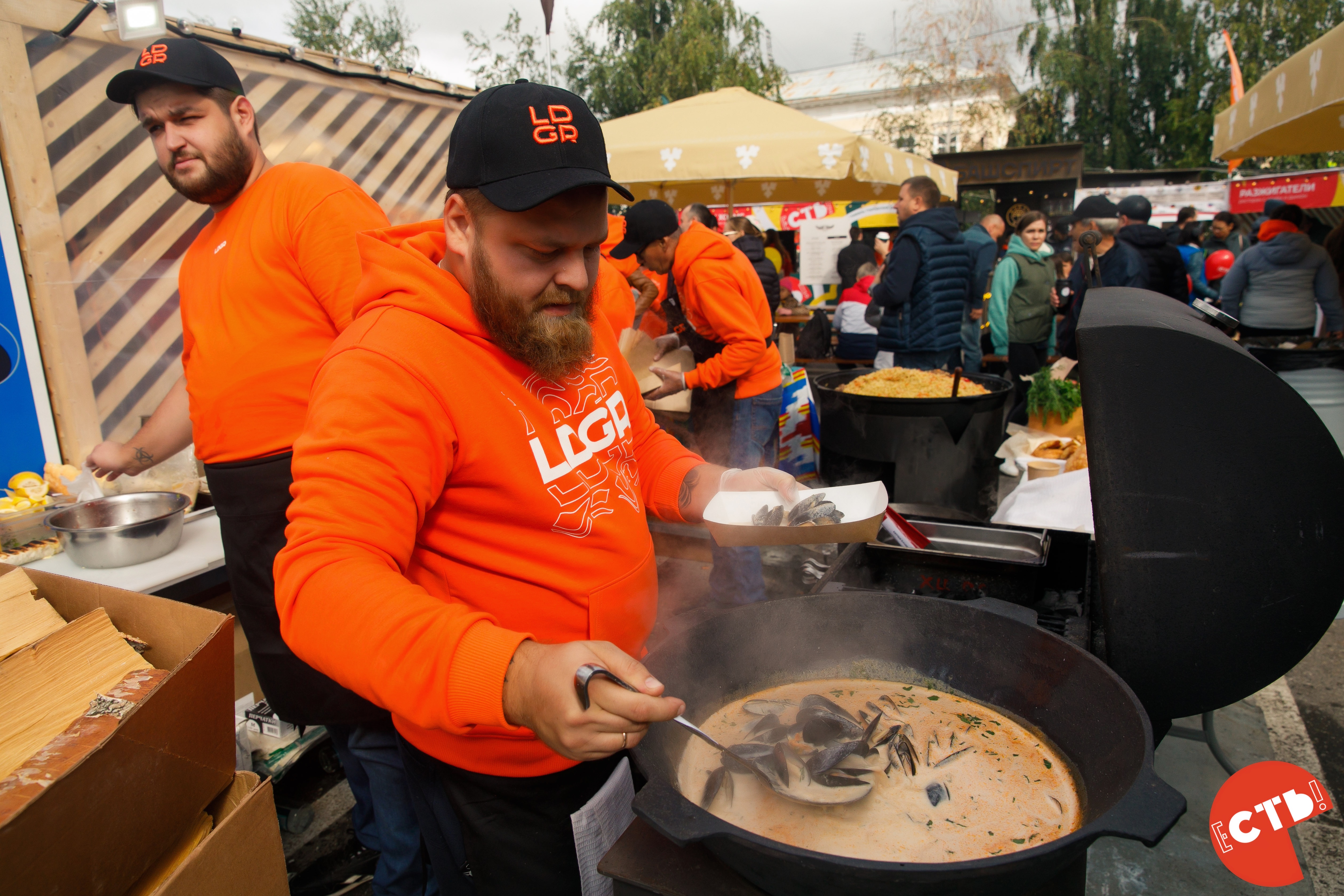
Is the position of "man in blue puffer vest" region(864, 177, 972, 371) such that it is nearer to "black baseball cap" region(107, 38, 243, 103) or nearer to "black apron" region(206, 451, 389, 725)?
"black baseball cap" region(107, 38, 243, 103)

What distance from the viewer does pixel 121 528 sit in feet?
8.29

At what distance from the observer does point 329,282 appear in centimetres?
208

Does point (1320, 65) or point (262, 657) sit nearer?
point (262, 657)

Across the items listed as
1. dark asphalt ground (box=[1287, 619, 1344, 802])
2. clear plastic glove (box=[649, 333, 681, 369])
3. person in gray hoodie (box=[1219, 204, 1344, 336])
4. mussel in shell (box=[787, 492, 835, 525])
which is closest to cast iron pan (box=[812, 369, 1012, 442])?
clear plastic glove (box=[649, 333, 681, 369])

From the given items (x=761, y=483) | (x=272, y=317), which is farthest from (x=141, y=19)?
Answer: (x=761, y=483)

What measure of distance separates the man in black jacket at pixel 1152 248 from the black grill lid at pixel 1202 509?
588 cm

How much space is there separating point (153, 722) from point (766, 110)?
666 cm

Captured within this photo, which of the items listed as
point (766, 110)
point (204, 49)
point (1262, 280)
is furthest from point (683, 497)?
point (1262, 280)

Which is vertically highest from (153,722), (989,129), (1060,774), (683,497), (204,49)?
(989,129)

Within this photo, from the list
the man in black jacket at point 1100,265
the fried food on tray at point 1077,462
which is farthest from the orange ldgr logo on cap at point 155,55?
the man in black jacket at point 1100,265

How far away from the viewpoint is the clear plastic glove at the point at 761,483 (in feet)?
6.20

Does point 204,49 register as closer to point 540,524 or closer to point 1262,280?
point 540,524

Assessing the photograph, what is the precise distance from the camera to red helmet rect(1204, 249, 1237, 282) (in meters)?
11.5

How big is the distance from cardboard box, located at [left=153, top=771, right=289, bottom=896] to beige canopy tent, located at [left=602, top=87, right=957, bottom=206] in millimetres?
5113
